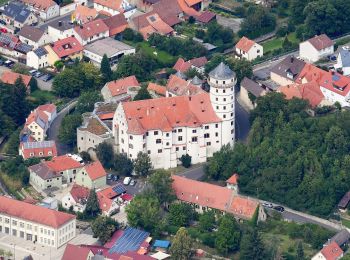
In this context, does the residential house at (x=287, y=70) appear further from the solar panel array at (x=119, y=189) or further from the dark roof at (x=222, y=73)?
the solar panel array at (x=119, y=189)

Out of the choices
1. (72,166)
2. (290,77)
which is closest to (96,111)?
(72,166)

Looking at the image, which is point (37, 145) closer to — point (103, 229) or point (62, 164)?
point (62, 164)

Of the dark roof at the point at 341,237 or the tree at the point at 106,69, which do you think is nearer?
the dark roof at the point at 341,237

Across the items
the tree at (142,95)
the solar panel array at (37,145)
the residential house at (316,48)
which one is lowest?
the solar panel array at (37,145)

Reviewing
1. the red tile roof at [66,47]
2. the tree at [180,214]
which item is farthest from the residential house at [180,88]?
the red tile roof at [66,47]

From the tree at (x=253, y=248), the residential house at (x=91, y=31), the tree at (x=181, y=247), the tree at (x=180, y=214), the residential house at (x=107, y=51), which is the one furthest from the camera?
the residential house at (x=91, y=31)

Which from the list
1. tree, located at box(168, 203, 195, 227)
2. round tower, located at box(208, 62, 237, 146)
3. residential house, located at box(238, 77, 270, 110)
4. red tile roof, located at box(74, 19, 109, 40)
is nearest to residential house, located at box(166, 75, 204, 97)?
round tower, located at box(208, 62, 237, 146)
